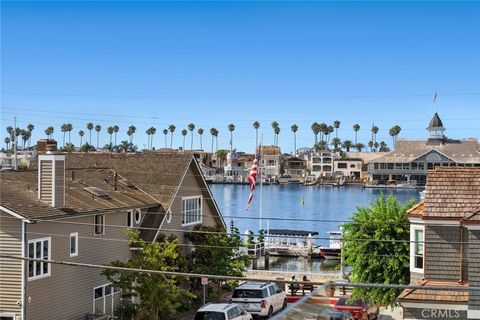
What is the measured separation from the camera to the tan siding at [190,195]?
111 feet

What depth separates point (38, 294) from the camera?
80.4 feet

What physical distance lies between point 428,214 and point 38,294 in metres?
13.5

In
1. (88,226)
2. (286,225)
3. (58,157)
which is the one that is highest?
(58,157)

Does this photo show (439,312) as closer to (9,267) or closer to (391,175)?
(9,267)

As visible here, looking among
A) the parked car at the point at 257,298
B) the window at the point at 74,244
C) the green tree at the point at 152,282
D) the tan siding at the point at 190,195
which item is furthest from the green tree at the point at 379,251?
the window at the point at 74,244

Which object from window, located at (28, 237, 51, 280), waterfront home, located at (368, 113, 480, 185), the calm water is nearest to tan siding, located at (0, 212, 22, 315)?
window, located at (28, 237, 51, 280)

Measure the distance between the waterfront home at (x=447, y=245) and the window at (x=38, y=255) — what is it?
12.2m

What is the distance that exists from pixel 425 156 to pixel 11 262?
16833cm

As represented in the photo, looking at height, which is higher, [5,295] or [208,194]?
[208,194]

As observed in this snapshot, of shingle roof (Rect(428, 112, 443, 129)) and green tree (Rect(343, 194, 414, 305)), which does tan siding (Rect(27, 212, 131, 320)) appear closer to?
green tree (Rect(343, 194, 414, 305))

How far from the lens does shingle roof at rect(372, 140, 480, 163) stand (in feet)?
582

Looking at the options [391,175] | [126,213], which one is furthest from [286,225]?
[391,175]

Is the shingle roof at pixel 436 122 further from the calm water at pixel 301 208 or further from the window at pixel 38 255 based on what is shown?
the window at pixel 38 255

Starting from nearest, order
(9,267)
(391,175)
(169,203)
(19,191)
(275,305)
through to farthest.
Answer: (9,267)
(19,191)
(275,305)
(169,203)
(391,175)
